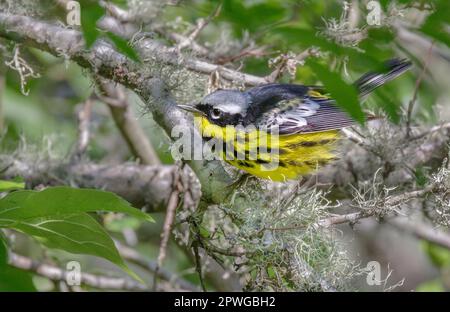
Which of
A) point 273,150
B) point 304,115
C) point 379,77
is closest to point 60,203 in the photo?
point 273,150

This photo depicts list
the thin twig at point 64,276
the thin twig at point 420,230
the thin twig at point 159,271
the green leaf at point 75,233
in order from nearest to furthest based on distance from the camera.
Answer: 1. the green leaf at point 75,233
2. the thin twig at point 64,276
3. the thin twig at point 159,271
4. the thin twig at point 420,230

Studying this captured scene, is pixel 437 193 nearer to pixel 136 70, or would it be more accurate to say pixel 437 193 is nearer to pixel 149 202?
pixel 136 70

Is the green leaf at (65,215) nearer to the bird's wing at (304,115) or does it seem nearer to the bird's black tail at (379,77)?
the bird's wing at (304,115)

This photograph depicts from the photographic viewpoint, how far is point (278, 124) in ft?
11.1

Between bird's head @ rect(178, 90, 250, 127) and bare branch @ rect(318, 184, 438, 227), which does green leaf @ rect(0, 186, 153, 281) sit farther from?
bird's head @ rect(178, 90, 250, 127)

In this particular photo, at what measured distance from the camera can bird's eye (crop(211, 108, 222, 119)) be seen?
3.16 m

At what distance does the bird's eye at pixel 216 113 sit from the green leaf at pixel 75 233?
1.05 metres

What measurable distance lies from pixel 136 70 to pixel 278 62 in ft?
2.49

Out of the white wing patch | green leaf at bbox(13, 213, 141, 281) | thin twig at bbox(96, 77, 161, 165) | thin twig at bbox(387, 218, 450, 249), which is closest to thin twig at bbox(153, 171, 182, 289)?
the white wing patch

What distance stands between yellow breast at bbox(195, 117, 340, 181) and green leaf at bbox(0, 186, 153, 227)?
1048 mm

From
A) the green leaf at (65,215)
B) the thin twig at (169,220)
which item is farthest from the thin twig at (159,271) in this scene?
the green leaf at (65,215)

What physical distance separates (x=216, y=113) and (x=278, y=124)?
353 millimetres

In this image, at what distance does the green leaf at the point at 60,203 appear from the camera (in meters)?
2.05

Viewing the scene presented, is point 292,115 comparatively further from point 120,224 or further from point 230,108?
point 120,224
